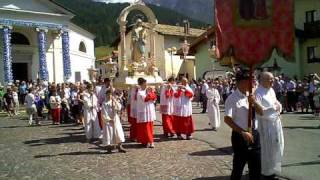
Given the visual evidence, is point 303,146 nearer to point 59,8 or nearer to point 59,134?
point 59,134

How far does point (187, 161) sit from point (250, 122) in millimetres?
3865

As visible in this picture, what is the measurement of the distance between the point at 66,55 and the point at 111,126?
101 feet

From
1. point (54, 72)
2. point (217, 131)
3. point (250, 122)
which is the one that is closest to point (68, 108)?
point (217, 131)

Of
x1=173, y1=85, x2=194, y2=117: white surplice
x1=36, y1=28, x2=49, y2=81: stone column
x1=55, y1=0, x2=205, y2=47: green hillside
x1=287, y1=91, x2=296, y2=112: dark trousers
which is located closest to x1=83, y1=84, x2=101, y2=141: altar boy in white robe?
x1=173, y1=85, x2=194, y2=117: white surplice

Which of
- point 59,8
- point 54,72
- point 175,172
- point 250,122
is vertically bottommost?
point 175,172

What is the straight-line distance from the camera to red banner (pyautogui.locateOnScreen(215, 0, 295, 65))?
8.02 m

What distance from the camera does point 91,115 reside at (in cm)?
1599

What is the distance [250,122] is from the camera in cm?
734

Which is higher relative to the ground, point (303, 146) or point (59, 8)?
point (59, 8)

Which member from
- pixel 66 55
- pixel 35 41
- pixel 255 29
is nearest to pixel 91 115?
pixel 255 29

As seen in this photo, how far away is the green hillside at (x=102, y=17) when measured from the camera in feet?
312

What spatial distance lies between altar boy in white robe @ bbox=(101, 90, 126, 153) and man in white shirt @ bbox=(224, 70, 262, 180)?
5686 millimetres

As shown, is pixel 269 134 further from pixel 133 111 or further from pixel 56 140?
pixel 56 140

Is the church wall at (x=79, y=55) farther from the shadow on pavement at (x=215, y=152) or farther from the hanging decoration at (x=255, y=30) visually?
the hanging decoration at (x=255, y=30)
